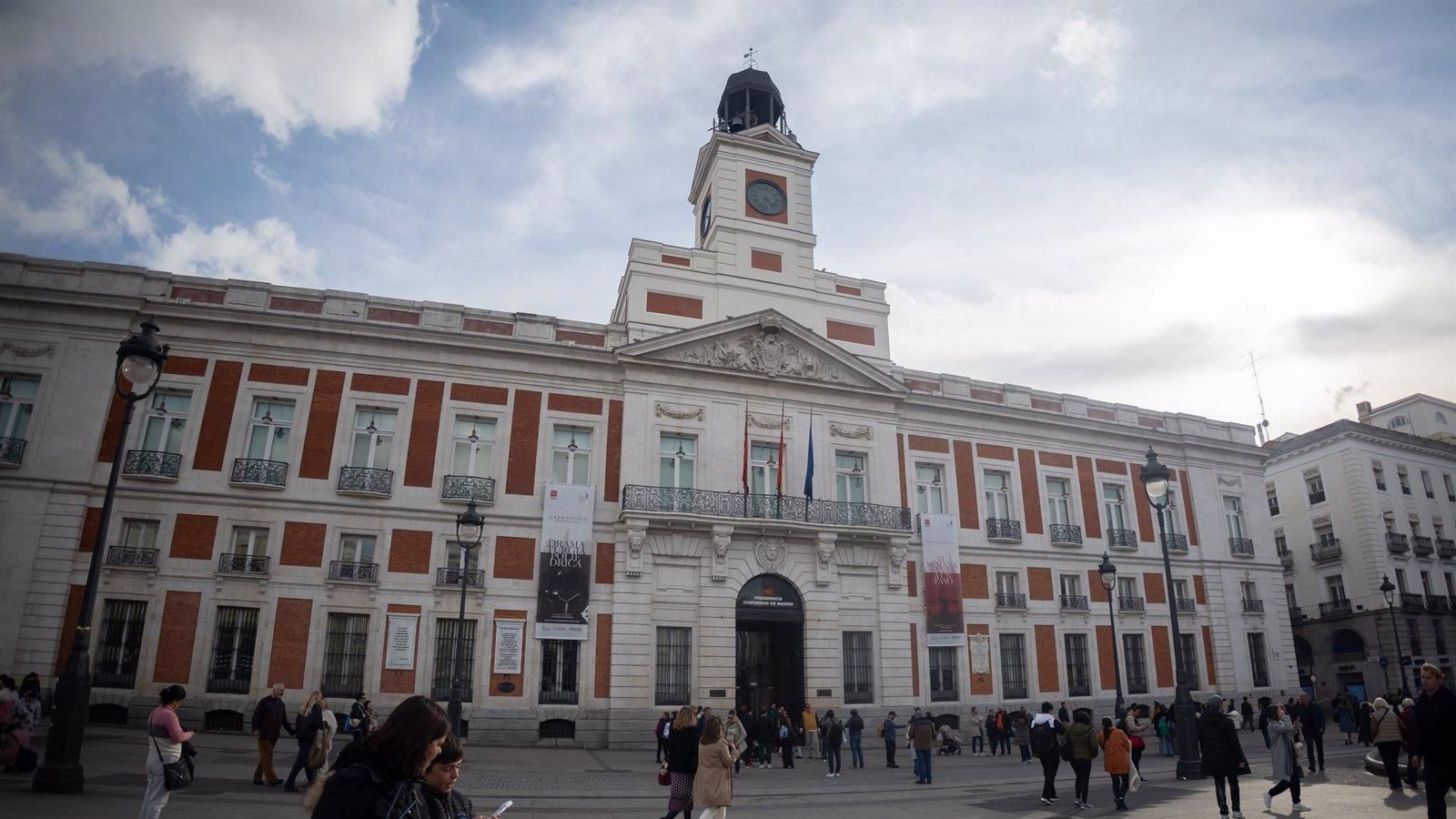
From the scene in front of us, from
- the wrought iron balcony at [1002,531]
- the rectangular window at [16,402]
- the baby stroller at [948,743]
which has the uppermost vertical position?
the rectangular window at [16,402]

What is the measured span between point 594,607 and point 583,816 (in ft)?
44.6

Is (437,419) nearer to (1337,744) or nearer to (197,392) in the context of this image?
(197,392)

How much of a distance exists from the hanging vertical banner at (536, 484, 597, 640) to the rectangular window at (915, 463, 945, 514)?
41.1 feet

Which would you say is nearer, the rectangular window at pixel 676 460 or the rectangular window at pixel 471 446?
the rectangular window at pixel 471 446

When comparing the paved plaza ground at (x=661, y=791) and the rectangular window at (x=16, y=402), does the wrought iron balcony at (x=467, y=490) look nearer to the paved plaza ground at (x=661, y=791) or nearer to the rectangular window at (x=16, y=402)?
the paved plaza ground at (x=661, y=791)

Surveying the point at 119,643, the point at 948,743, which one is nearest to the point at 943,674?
the point at 948,743

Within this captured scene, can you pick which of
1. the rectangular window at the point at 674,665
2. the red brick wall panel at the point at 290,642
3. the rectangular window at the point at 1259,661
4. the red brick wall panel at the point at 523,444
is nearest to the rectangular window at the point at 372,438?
Result: the red brick wall panel at the point at 523,444

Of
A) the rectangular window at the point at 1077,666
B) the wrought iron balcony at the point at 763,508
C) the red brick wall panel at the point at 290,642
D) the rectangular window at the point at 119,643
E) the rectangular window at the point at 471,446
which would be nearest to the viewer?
the rectangular window at the point at 119,643

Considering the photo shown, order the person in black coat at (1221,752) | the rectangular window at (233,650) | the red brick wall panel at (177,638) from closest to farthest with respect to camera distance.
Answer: the person in black coat at (1221,752)
the red brick wall panel at (177,638)
the rectangular window at (233,650)

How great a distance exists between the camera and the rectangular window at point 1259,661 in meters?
35.2

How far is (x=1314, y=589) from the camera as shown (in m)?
44.8

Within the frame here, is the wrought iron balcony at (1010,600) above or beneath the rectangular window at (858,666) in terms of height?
above

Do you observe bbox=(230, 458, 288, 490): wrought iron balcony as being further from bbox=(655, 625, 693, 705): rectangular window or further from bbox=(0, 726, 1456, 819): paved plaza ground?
bbox=(655, 625, 693, 705): rectangular window

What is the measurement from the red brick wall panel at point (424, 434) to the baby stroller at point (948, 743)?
17704mm
